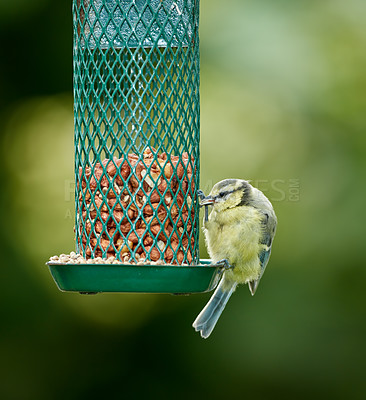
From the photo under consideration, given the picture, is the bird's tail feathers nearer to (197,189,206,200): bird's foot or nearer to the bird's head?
the bird's head

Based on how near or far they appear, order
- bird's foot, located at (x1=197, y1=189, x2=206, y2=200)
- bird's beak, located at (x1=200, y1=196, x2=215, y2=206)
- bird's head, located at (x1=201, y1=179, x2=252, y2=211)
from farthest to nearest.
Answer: bird's head, located at (x1=201, y1=179, x2=252, y2=211) → bird's beak, located at (x1=200, y1=196, x2=215, y2=206) → bird's foot, located at (x1=197, y1=189, x2=206, y2=200)

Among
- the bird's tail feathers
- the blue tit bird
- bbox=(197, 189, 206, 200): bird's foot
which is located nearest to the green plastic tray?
bbox=(197, 189, 206, 200): bird's foot

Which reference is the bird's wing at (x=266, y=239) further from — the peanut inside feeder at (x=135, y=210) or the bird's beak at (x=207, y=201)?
the peanut inside feeder at (x=135, y=210)

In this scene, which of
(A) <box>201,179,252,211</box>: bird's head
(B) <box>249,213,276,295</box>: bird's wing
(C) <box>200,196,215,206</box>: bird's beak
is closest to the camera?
(C) <box>200,196,215,206</box>: bird's beak

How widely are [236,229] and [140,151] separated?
1090 millimetres

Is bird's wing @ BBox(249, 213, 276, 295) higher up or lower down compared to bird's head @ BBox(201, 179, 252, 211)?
lower down

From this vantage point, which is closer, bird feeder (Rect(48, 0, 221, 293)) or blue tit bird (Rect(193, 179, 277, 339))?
bird feeder (Rect(48, 0, 221, 293))

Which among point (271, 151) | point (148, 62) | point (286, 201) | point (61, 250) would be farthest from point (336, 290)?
point (148, 62)

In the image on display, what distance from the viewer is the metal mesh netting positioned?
13.1 ft

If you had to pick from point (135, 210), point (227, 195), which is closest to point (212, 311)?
point (227, 195)

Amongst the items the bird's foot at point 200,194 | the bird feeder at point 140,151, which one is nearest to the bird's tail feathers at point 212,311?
the bird feeder at point 140,151

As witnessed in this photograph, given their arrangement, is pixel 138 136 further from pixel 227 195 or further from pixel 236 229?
pixel 236 229

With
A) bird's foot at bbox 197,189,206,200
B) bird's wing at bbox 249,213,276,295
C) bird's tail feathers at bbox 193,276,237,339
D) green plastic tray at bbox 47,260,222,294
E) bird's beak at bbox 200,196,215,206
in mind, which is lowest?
bird's tail feathers at bbox 193,276,237,339

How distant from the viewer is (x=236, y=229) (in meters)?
4.83
